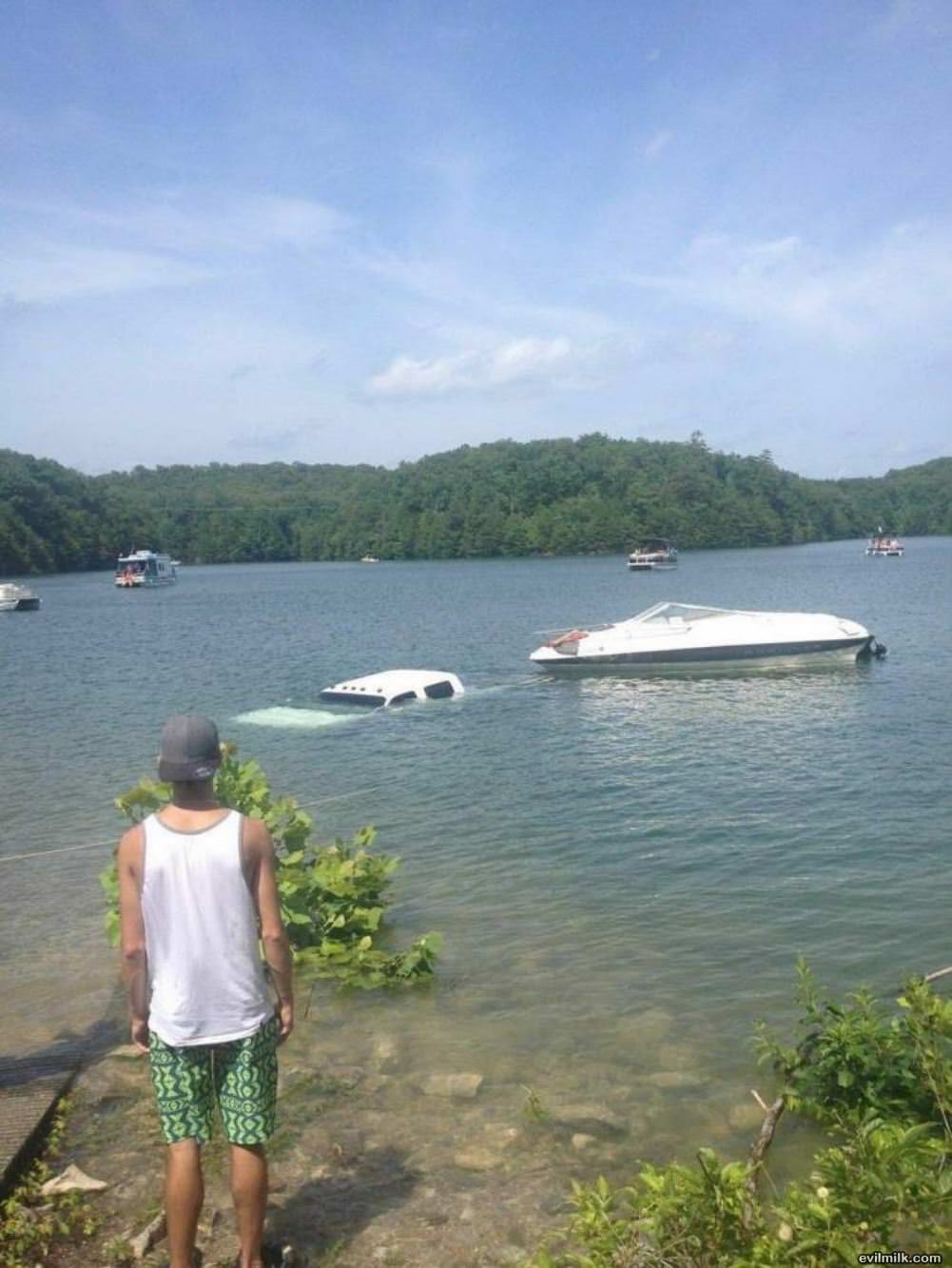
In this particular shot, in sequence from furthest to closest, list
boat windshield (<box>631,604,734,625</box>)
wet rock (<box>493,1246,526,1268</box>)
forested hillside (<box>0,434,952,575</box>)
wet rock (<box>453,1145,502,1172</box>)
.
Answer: forested hillside (<box>0,434,952,575</box>) → boat windshield (<box>631,604,734,625</box>) → wet rock (<box>453,1145,502,1172</box>) → wet rock (<box>493,1246,526,1268</box>)

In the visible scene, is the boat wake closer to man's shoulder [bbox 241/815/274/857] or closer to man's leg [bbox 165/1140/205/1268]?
man's leg [bbox 165/1140/205/1268]

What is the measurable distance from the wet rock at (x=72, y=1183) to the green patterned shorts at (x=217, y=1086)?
1386mm

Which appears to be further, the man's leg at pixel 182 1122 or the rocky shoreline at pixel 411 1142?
the rocky shoreline at pixel 411 1142

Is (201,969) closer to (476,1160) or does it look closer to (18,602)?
(476,1160)

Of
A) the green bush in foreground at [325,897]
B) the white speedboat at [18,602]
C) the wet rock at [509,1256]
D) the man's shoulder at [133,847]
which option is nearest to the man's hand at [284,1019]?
the man's shoulder at [133,847]

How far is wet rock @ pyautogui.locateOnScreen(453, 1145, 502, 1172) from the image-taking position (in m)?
5.96

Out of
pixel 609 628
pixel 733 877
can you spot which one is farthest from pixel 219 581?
pixel 733 877

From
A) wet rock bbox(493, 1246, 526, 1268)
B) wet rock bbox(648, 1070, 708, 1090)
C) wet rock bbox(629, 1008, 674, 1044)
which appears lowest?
wet rock bbox(629, 1008, 674, 1044)

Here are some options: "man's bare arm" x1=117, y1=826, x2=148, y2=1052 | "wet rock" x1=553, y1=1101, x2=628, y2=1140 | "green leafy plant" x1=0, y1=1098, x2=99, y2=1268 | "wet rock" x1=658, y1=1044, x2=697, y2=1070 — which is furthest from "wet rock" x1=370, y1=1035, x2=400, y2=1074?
"man's bare arm" x1=117, y1=826, x2=148, y2=1052

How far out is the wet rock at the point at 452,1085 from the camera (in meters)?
7.04

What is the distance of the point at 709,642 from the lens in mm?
30531

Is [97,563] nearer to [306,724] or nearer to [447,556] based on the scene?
[447,556]

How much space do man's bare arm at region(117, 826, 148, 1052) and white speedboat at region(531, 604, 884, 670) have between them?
27.0 meters

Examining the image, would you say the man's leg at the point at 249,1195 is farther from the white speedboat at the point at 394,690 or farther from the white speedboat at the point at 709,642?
the white speedboat at the point at 709,642
